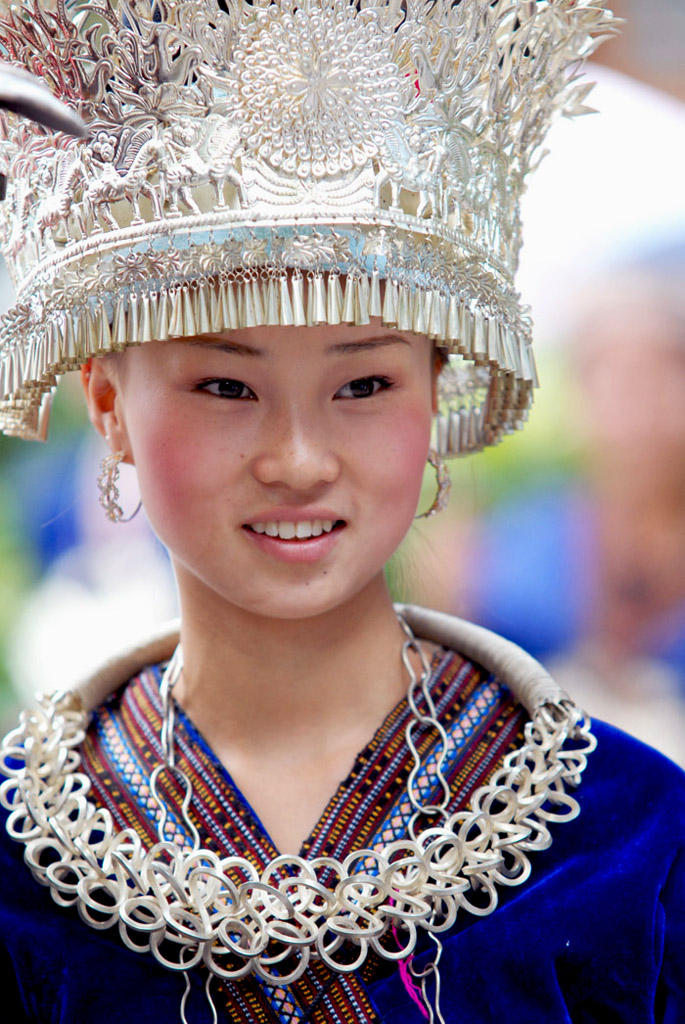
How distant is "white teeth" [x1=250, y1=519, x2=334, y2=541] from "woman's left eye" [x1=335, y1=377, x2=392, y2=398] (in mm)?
135

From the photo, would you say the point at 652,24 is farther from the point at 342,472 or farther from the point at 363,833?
the point at 363,833

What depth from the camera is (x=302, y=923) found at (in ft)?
3.98

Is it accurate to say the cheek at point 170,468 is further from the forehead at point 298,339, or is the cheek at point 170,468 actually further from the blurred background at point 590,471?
the blurred background at point 590,471

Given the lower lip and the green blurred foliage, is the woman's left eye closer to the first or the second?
the lower lip

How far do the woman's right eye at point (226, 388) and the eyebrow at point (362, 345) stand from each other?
0.31 ft

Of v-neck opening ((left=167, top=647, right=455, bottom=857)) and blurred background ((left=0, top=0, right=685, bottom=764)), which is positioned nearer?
v-neck opening ((left=167, top=647, right=455, bottom=857))

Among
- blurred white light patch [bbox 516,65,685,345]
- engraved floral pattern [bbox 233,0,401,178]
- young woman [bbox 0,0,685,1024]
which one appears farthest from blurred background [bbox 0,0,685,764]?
engraved floral pattern [bbox 233,0,401,178]

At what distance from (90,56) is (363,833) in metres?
0.86

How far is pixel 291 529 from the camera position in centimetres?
125

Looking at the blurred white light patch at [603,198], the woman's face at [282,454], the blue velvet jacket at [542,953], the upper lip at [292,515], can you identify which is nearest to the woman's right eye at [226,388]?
the woman's face at [282,454]

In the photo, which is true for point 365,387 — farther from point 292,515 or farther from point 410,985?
point 410,985

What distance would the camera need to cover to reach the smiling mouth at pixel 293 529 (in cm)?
125

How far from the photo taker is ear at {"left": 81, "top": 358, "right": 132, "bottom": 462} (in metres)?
1.40

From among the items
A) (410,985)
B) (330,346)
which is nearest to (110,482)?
(330,346)
